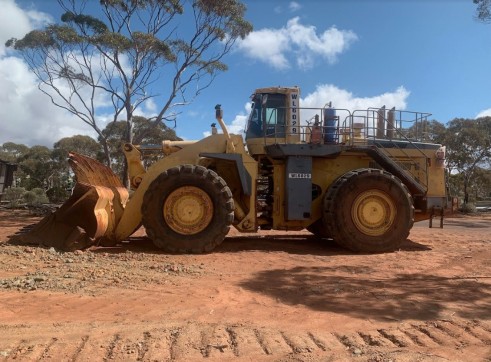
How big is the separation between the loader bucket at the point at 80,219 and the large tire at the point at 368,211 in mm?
Result: 4401

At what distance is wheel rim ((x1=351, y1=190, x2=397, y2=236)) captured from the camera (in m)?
8.98

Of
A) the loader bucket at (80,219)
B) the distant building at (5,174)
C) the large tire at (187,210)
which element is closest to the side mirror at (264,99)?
the large tire at (187,210)

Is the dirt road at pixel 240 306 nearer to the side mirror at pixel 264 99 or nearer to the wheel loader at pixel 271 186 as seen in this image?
the wheel loader at pixel 271 186

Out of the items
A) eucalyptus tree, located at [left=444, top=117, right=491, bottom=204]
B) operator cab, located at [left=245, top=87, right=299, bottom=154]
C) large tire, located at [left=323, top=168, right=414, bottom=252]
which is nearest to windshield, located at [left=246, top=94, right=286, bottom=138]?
operator cab, located at [left=245, top=87, right=299, bottom=154]

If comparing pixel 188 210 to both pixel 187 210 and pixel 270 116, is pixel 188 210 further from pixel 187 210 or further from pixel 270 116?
pixel 270 116

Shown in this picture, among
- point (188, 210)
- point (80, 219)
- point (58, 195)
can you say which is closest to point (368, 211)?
point (188, 210)

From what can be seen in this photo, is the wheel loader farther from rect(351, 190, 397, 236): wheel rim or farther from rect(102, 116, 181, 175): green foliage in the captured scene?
rect(102, 116, 181, 175): green foliage

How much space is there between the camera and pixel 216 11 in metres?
19.7

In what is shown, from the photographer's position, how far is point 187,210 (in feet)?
27.8

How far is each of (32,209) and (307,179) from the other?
50.6ft

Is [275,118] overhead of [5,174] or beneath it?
overhead

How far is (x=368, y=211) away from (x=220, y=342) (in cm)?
598

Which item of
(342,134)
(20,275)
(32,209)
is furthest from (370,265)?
(32,209)

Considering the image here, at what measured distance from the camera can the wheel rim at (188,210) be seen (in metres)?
8.45
